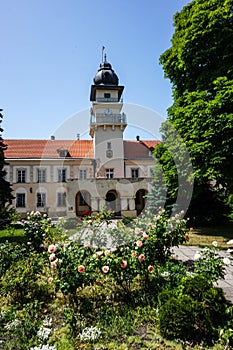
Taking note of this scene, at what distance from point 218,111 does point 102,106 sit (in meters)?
19.9

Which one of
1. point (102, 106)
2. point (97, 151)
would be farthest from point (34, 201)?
point (102, 106)

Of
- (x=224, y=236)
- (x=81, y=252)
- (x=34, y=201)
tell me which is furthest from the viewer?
(x=34, y=201)

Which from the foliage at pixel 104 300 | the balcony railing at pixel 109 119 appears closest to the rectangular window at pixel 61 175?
the balcony railing at pixel 109 119

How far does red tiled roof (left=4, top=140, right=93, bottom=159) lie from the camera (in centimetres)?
2661

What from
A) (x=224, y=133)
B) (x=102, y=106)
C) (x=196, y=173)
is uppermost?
(x=102, y=106)

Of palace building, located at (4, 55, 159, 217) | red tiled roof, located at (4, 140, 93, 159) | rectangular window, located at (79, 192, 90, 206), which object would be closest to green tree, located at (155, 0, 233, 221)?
rectangular window, located at (79, 192, 90, 206)

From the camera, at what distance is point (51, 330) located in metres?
2.96

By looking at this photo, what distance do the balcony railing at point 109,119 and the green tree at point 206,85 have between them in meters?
15.9

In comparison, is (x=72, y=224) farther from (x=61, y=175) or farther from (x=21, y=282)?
(x=61, y=175)

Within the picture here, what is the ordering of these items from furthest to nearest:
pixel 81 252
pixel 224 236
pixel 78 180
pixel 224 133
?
pixel 78 180, pixel 224 236, pixel 224 133, pixel 81 252

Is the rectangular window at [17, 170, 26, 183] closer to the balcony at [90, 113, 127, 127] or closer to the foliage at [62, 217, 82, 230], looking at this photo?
the balcony at [90, 113, 127, 127]

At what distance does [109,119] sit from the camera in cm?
2577

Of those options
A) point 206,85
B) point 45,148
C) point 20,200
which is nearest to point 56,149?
point 45,148

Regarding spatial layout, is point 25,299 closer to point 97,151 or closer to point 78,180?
point 78,180
